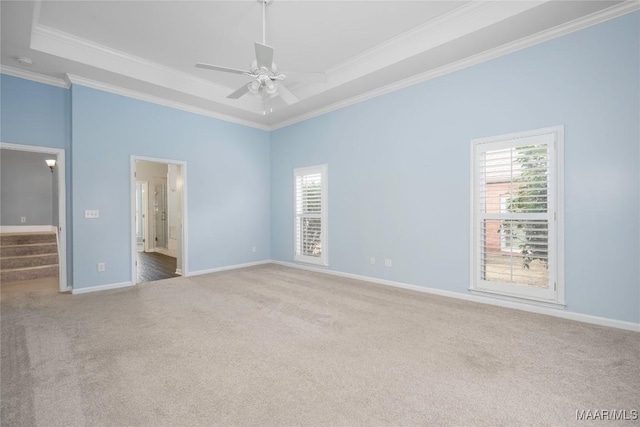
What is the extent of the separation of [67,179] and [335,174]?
14.0 ft

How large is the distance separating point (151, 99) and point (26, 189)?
19.1 feet

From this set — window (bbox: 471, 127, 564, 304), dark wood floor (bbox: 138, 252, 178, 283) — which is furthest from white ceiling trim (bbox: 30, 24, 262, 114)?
window (bbox: 471, 127, 564, 304)

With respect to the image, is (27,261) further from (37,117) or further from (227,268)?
(227,268)

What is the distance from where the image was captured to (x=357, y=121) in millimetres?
5113

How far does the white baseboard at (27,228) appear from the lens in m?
7.48

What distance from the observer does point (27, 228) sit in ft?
25.4

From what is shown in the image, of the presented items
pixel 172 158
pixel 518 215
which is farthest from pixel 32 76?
pixel 518 215

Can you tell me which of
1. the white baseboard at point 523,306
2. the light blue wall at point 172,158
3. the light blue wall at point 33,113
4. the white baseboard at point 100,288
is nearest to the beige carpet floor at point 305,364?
the white baseboard at point 523,306

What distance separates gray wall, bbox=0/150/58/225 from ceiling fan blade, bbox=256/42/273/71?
7.66 m

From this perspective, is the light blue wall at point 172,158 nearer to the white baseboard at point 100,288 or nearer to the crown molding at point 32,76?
the white baseboard at point 100,288

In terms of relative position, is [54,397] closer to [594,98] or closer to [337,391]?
[337,391]

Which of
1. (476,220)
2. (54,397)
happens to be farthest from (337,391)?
(476,220)

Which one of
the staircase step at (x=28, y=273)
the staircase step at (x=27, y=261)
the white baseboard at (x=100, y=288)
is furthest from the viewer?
the staircase step at (x=27, y=261)

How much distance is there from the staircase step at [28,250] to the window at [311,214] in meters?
5.02
